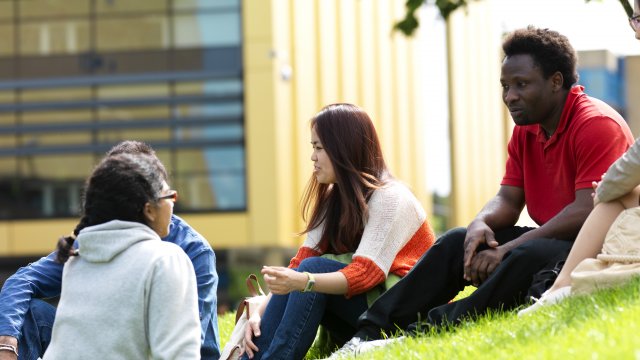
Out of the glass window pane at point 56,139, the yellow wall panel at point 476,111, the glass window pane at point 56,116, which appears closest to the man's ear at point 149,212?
the glass window pane at point 56,139

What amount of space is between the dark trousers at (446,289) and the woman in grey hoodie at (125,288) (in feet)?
5.76

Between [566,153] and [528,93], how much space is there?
354 millimetres

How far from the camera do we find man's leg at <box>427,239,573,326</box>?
556 cm

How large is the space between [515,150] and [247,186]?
88.4ft

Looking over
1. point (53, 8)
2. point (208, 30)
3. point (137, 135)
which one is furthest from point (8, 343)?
point (53, 8)

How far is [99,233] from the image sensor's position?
4.29 meters

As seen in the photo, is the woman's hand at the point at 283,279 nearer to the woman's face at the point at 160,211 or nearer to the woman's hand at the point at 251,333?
the woman's hand at the point at 251,333

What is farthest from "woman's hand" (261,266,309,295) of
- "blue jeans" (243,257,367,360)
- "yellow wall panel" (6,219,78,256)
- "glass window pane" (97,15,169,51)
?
"yellow wall panel" (6,219,78,256)

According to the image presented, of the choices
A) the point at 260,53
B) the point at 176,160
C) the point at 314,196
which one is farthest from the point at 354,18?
the point at 314,196

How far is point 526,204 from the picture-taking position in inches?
252

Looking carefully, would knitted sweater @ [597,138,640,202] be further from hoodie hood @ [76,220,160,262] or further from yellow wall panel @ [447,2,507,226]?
yellow wall panel @ [447,2,507,226]

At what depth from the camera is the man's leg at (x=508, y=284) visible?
5.56m

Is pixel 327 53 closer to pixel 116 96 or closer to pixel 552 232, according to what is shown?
pixel 116 96

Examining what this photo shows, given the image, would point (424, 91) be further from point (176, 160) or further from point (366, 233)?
point (366, 233)
